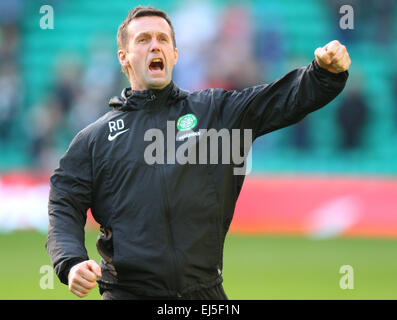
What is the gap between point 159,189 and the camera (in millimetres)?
4172

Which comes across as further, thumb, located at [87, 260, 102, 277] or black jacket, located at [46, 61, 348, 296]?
black jacket, located at [46, 61, 348, 296]

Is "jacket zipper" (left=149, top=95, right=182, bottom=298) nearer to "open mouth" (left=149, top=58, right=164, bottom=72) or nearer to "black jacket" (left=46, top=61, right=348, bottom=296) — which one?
"black jacket" (left=46, top=61, right=348, bottom=296)

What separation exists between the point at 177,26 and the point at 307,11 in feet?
10.3

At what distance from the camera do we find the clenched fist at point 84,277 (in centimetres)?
390

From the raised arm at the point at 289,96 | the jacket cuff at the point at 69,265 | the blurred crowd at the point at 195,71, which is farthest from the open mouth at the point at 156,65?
the blurred crowd at the point at 195,71

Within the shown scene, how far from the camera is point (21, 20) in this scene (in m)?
17.2

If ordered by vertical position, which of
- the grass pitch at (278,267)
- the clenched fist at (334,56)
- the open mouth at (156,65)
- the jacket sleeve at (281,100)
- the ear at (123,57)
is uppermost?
the ear at (123,57)

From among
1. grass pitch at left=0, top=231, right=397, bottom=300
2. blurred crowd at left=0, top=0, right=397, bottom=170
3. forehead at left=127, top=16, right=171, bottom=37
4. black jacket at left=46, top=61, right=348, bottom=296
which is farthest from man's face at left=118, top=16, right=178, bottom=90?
blurred crowd at left=0, top=0, right=397, bottom=170

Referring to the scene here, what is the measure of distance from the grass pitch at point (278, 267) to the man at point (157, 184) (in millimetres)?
4240

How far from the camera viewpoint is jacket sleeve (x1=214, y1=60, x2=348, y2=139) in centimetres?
416

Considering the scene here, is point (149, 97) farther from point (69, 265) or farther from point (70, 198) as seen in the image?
point (69, 265)

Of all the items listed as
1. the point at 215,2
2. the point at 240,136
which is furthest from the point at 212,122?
the point at 215,2

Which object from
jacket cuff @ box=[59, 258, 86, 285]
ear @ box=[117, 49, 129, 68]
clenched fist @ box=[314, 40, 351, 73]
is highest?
ear @ box=[117, 49, 129, 68]

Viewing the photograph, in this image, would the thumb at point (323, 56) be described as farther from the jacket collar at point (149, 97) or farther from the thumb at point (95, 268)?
the thumb at point (95, 268)
